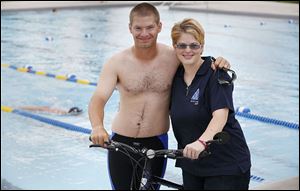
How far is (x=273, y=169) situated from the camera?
5637 millimetres

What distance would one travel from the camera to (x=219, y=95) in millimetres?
2443

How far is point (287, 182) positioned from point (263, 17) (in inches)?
777

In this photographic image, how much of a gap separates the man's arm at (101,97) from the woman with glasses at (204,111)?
1.22ft

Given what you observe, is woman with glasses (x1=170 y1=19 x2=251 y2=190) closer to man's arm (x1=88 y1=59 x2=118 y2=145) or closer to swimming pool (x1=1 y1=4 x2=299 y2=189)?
man's arm (x1=88 y1=59 x2=118 y2=145)

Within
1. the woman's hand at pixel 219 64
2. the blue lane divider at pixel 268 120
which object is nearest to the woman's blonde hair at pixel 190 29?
the woman's hand at pixel 219 64

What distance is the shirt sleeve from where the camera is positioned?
95.7 inches

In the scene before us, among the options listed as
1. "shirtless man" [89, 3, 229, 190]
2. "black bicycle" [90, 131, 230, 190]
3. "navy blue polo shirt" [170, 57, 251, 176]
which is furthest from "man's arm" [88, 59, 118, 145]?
"navy blue polo shirt" [170, 57, 251, 176]

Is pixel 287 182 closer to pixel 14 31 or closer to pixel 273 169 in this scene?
pixel 273 169

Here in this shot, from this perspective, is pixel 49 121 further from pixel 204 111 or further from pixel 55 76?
pixel 204 111

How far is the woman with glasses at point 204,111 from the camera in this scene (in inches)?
97.2

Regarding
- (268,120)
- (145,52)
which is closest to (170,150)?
(145,52)

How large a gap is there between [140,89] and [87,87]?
23.1ft

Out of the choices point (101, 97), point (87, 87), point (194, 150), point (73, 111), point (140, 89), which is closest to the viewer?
point (194, 150)

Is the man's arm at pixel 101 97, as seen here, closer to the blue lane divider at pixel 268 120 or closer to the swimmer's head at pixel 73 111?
the blue lane divider at pixel 268 120
